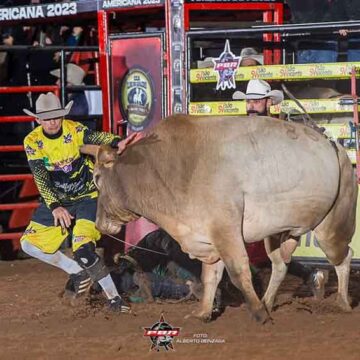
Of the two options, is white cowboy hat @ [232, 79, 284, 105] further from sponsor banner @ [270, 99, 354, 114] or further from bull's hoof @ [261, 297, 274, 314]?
bull's hoof @ [261, 297, 274, 314]

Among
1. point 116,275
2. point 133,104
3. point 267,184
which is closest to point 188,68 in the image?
point 133,104

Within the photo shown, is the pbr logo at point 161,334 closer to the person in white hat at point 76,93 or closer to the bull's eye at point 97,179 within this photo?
the bull's eye at point 97,179

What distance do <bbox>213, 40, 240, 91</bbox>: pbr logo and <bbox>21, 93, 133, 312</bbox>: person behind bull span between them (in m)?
1.50

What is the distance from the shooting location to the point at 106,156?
22.7 ft

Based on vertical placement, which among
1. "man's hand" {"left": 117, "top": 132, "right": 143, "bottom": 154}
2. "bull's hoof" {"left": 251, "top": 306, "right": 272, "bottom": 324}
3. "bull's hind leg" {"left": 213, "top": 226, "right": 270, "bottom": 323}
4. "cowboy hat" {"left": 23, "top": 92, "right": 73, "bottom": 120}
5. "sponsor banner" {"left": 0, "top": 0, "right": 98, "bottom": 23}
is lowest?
"bull's hoof" {"left": 251, "top": 306, "right": 272, "bottom": 324}

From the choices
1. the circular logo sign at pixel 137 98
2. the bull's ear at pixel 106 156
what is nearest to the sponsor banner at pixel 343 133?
the circular logo sign at pixel 137 98

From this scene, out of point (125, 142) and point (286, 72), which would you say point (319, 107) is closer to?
point (286, 72)

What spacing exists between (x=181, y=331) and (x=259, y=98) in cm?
229

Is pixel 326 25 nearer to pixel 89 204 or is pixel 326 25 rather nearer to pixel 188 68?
pixel 188 68

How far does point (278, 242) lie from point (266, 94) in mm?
1327

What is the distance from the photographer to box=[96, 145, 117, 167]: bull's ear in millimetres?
6934

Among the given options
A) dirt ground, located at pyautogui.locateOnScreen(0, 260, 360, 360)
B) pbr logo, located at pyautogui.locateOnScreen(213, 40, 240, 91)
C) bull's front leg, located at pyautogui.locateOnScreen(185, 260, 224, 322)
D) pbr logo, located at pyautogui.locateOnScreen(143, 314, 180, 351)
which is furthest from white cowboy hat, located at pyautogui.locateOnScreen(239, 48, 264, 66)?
pbr logo, located at pyautogui.locateOnScreen(143, 314, 180, 351)

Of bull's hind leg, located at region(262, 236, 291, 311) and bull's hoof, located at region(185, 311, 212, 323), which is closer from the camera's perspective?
bull's hoof, located at region(185, 311, 212, 323)

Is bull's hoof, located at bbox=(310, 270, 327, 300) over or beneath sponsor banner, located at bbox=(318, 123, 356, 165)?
beneath
